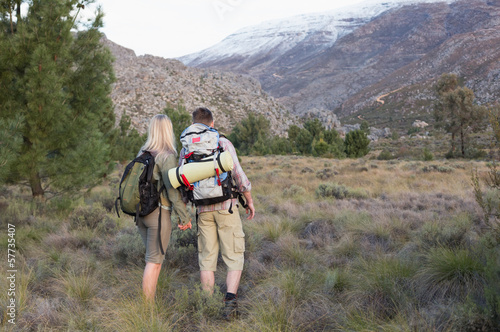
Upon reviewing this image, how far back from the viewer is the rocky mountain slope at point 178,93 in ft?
162

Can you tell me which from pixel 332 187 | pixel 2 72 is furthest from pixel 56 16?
pixel 332 187

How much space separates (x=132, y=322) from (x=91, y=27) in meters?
5.94

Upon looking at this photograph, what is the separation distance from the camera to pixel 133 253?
3953 millimetres

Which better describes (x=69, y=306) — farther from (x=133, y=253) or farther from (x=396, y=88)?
(x=396, y=88)

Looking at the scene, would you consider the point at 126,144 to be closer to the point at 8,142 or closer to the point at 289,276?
the point at 8,142

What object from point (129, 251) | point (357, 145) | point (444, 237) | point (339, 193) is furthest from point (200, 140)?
point (357, 145)

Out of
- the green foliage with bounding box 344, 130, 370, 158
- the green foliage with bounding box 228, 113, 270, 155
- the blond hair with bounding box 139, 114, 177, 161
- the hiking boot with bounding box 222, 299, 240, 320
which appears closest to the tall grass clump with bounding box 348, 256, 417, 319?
the hiking boot with bounding box 222, 299, 240, 320

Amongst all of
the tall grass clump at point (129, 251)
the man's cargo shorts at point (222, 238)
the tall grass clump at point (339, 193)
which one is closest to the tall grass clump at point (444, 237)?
the man's cargo shorts at point (222, 238)

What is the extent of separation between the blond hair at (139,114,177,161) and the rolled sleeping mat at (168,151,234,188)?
0.35m

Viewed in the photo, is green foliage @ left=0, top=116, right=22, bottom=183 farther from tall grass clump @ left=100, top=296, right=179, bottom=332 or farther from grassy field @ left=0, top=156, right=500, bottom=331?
tall grass clump @ left=100, top=296, right=179, bottom=332

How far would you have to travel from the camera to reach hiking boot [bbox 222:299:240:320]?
103 inches

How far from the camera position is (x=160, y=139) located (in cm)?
288

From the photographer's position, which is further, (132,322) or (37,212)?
(37,212)

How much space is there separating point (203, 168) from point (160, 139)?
2.01ft
